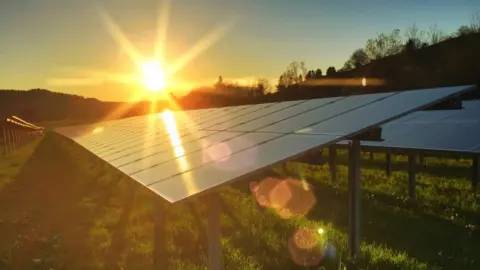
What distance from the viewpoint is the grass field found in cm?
728

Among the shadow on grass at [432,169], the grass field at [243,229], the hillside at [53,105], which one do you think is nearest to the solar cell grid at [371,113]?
the grass field at [243,229]

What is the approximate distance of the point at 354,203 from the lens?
22.1 ft

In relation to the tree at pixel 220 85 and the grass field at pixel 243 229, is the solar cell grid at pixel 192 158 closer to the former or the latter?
the grass field at pixel 243 229

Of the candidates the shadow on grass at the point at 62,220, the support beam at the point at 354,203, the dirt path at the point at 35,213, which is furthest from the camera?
the dirt path at the point at 35,213

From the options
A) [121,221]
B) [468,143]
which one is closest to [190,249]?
[121,221]

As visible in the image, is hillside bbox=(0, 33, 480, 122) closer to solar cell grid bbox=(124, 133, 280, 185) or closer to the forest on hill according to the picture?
the forest on hill

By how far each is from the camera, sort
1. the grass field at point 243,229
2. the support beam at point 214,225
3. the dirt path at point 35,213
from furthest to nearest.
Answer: the dirt path at point 35,213 → the grass field at point 243,229 → the support beam at point 214,225

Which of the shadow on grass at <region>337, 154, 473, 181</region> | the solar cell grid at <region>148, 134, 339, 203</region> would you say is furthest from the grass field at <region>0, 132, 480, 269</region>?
the shadow on grass at <region>337, 154, 473, 181</region>

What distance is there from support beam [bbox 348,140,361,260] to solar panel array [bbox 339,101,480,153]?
6464 millimetres

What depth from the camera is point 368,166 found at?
22156 mm

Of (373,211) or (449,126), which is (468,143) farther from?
(373,211)

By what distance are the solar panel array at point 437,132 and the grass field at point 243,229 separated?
4.54 feet

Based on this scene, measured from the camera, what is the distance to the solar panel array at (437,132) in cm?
1265

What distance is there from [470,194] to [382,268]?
7836mm
